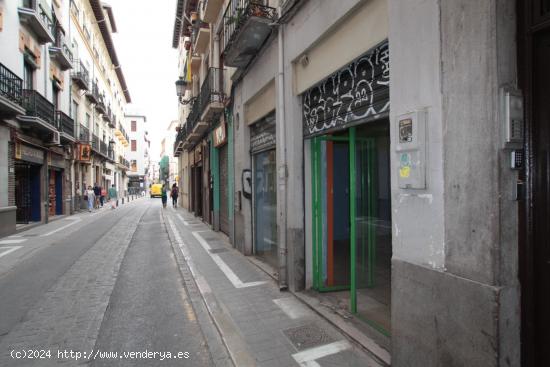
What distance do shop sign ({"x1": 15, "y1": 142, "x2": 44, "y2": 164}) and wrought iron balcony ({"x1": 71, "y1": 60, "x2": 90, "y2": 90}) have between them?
7433 mm

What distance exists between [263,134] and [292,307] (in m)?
3.87

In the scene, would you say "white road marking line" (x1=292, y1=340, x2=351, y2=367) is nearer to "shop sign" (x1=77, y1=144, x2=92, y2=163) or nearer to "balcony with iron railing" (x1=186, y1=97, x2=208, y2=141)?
"balcony with iron railing" (x1=186, y1=97, x2=208, y2=141)

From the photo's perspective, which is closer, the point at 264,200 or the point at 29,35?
the point at 264,200

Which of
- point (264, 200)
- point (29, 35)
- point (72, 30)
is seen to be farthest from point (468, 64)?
point (72, 30)

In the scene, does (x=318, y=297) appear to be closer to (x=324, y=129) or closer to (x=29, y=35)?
(x=324, y=129)

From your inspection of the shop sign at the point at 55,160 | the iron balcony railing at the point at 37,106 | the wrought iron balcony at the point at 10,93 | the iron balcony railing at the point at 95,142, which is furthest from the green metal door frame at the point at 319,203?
the iron balcony railing at the point at 95,142

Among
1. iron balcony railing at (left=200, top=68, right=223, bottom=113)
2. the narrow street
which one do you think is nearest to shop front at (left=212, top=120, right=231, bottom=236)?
iron balcony railing at (left=200, top=68, right=223, bottom=113)

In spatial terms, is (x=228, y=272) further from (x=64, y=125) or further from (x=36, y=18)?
(x=64, y=125)

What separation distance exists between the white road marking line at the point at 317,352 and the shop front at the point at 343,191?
0.67 metres

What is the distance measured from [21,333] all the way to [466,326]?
15.5 feet

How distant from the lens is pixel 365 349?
355 cm

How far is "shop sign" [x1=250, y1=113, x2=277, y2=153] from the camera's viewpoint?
6930 mm

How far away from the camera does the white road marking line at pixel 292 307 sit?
458cm

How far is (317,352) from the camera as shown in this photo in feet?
11.7
